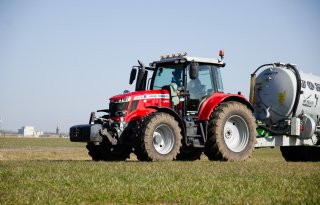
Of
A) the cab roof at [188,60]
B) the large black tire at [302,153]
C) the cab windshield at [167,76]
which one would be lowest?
the large black tire at [302,153]

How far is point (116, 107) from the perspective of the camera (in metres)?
13.3

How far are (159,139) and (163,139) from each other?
0.20 m

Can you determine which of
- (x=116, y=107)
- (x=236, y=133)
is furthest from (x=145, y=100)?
(x=236, y=133)

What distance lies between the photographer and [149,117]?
480 inches

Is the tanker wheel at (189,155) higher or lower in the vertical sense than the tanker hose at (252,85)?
lower

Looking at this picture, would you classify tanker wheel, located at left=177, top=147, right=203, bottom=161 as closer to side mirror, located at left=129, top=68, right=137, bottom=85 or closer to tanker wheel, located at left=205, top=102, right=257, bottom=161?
tanker wheel, located at left=205, top=102, right=257, bottom=161

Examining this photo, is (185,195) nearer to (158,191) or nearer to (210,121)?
(158,191)

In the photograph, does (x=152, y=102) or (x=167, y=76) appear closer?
(x=152, y=102)

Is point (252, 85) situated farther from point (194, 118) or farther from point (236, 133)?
point (194, 118)

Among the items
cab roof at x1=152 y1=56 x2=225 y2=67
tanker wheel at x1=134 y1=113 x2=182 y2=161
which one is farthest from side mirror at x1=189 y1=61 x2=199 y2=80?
tanker wheel at x1=134 y1=113 x2=182 y2=161

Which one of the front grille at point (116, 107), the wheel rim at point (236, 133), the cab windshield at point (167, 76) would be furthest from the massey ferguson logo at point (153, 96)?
the wheel rim at point (236, 133)

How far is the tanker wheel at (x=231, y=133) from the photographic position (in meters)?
13.1

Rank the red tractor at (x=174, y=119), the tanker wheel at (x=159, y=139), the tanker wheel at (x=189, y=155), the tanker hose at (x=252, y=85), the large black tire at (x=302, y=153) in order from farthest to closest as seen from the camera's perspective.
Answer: the large black tire at (x=302, y=153), the tanker hose at (x=252, y=85), the tanker wheel at (x=189, y=155), the red tractor at (x=174, y=119), the tanker wheel at (x=159, y=139)

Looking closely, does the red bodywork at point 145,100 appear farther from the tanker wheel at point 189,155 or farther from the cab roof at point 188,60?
the tanker wheel at point 189,155
